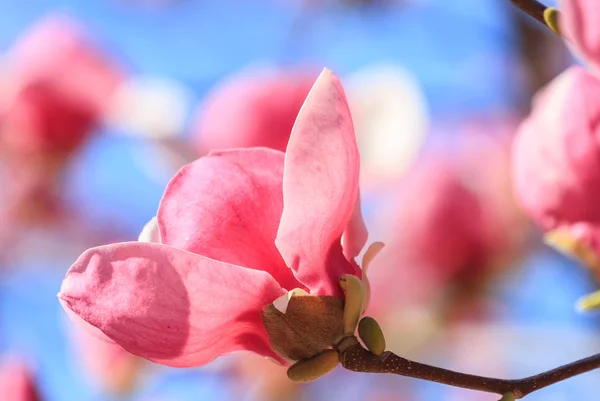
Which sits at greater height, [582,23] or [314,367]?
[582,23]

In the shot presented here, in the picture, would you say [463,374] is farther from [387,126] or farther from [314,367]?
[387,126]

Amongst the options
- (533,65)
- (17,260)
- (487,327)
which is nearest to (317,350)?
(533,65)

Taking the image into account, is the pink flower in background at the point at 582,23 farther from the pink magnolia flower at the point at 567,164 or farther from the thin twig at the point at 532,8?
the pink magnolia flower at the point at 567,164

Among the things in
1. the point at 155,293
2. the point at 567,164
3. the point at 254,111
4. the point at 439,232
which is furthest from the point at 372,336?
the point at 439,232

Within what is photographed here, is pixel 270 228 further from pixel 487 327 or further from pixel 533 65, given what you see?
pixel 487 327

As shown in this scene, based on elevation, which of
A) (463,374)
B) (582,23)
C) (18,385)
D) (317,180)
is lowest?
(18,385)

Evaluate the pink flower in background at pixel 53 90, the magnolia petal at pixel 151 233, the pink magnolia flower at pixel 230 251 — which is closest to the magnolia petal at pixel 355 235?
the pink magnolia flower at pixel 230 251
